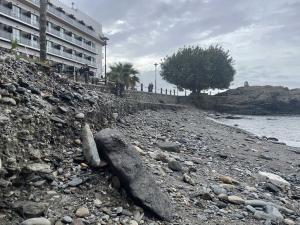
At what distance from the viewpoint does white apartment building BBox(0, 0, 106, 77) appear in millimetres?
47500

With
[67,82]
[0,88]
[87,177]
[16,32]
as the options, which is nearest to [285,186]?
[87,177]

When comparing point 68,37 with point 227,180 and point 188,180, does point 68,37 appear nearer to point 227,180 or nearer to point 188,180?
point 227,180

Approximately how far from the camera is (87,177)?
276 inches

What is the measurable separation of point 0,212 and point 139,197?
2.50m

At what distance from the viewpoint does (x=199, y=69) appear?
69.7m

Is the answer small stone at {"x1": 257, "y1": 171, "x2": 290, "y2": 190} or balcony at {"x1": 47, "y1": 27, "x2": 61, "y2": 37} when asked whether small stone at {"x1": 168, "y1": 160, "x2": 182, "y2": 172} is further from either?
balcony at {"x1": 47, "y1": 27, "x2": 61, "y2": 37}

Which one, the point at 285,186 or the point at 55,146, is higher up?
the point at 55,146

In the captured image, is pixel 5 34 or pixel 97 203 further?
pixel 5 34

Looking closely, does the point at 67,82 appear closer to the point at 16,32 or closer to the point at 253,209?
the point at 253,209

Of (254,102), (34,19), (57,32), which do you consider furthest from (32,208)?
(254,102)

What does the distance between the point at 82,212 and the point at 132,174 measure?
137 cm

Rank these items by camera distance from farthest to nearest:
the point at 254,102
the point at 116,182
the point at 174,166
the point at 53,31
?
the point at 254,102 → the point at 53,31 → the point at 174,166 → the point at 116,182

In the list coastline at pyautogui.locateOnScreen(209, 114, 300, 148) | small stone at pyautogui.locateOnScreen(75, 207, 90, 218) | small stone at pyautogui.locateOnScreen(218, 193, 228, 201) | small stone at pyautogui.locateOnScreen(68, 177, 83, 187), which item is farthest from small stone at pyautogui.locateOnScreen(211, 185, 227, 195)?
coastline at pyautogui.locateOnScreen(209, 114, 300, 148)

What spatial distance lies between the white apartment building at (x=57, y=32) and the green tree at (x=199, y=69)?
1593 cm
